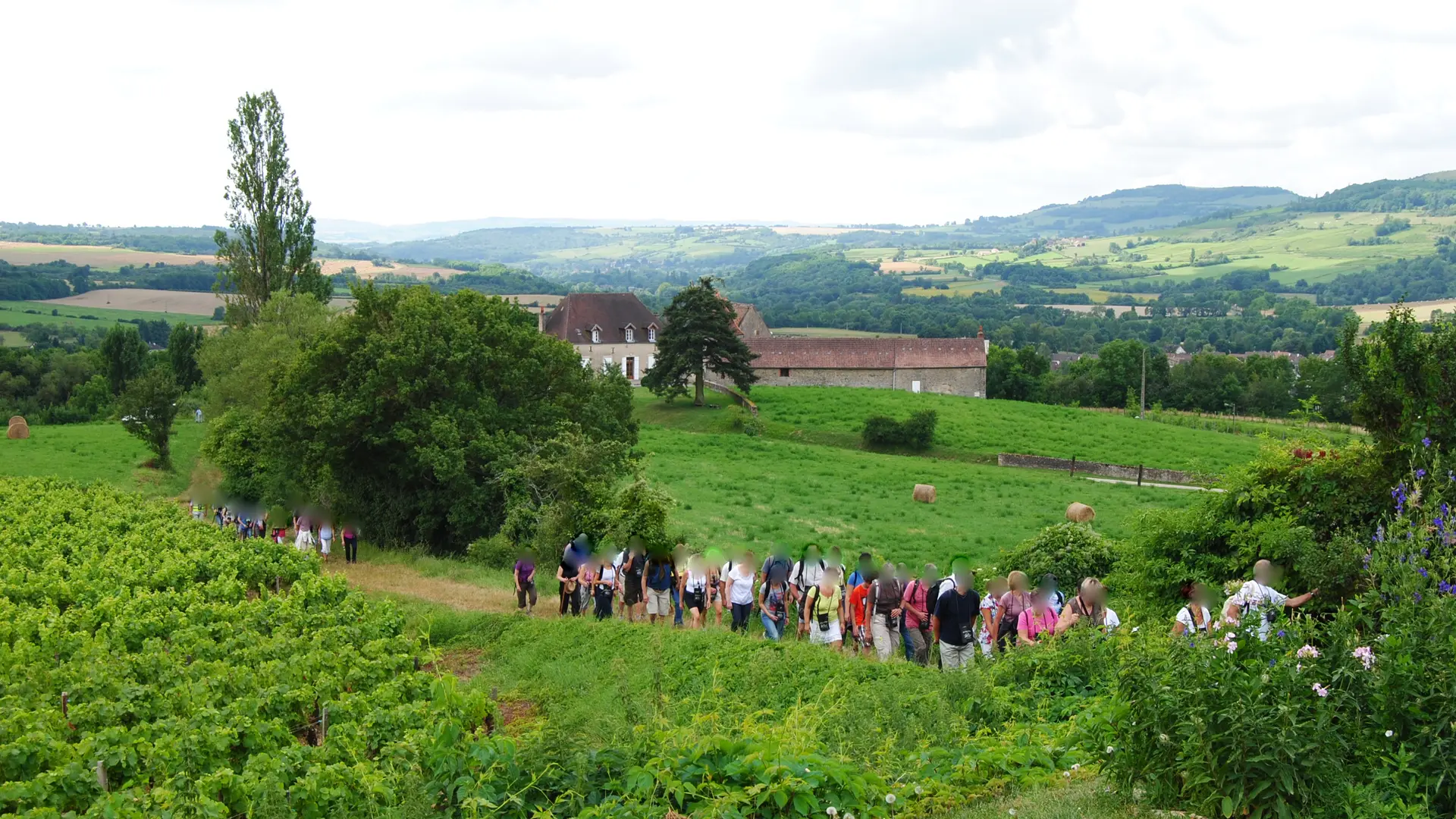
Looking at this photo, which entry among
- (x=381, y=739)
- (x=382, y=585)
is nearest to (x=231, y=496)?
(x=382, y=585)

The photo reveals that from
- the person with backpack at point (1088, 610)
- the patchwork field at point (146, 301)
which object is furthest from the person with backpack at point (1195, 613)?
the patchwork field at point (146, 301)

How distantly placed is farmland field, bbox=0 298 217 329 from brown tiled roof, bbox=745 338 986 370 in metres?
94.8

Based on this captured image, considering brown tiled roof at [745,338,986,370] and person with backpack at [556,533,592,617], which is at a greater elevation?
person with backpack at [556,533,592,617]

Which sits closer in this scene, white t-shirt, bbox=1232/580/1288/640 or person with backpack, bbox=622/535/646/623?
white t-shirt, bbox=1232/580/1288/640

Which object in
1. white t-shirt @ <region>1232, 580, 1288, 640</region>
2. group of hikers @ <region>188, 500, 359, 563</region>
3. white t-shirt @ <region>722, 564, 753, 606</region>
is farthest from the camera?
group of hikers @ <region>188, 500, 359, 563</region>

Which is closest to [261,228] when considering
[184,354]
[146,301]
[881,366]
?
[184,354]

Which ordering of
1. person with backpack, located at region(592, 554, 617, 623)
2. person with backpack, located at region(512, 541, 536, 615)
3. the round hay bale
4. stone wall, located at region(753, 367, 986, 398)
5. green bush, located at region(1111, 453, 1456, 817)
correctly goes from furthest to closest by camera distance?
1. stone wall, located at region(753, 367, 986, 398)
2. the round hay bale
3. person with backpack, located at region(512, 541, 536, 615)
4. person with backpack, located at region(592, 554, 617, 623)
5. green bush, located at region(1111, 453, 1456, 817)

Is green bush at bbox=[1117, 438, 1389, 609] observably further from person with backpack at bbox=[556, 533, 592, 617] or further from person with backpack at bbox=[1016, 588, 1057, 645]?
person with backpack at bbox=[556, 533, 592, 617]

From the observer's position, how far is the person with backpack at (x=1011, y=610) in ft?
46.1

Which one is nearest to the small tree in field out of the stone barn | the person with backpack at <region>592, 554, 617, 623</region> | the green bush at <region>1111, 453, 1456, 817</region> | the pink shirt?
the stone barn

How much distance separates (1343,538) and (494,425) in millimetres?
19541

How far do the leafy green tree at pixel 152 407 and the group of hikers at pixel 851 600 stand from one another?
32.0m

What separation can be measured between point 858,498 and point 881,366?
3853 cm

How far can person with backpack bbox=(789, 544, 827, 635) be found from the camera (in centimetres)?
1559
